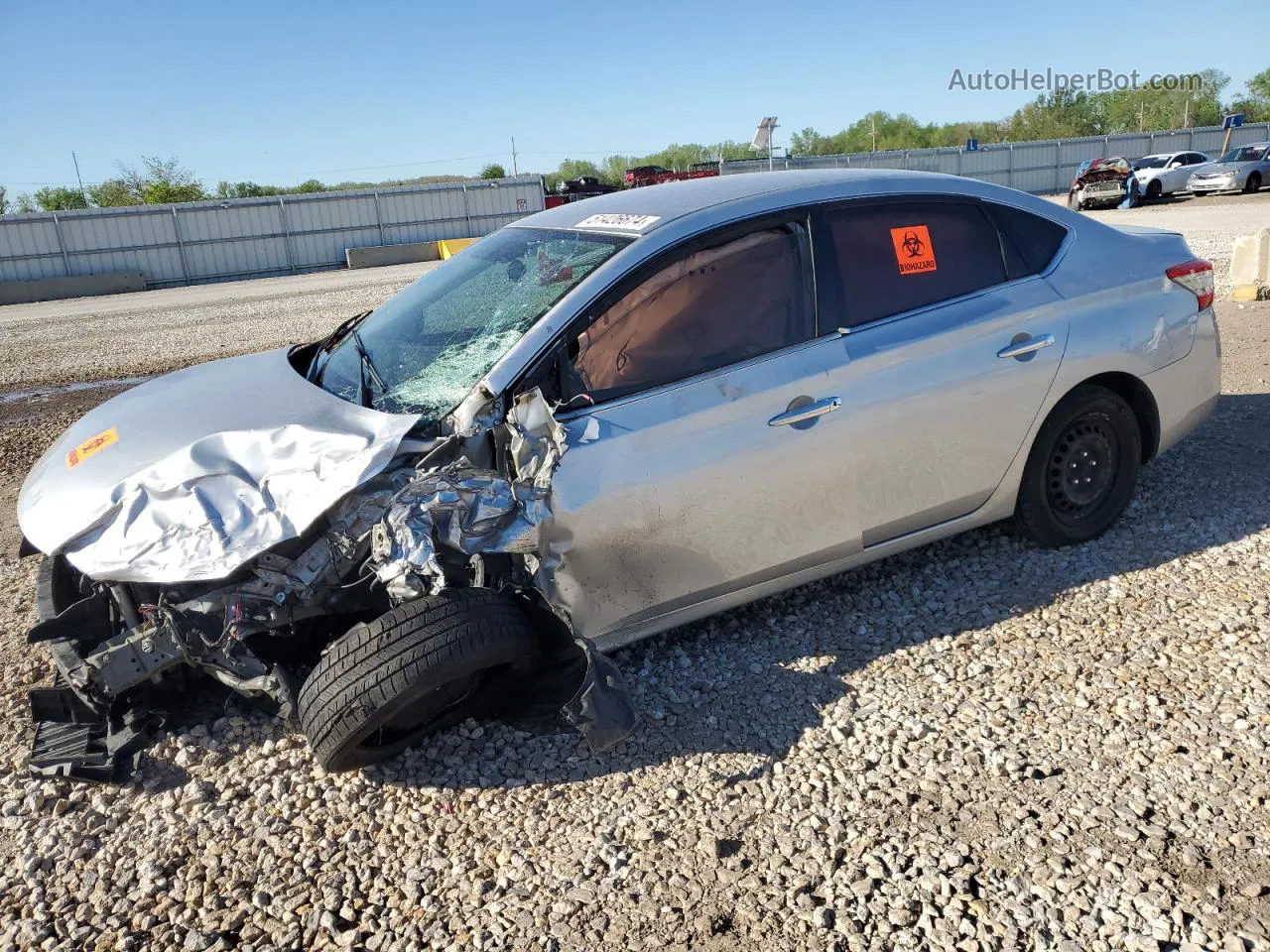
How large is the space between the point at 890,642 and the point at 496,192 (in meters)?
33.3

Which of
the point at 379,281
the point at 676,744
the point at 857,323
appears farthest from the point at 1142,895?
the point at 379,281

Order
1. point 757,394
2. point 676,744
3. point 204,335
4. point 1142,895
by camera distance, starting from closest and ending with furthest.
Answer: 1. point 1142,895
2. point 676,744
3. point 757,394
4. point 204,335

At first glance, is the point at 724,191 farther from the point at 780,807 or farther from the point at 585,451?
the point at 780,807

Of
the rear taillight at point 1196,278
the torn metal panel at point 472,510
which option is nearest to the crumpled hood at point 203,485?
the torn metal panel at point 472,510

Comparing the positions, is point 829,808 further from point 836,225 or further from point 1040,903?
point 836,225

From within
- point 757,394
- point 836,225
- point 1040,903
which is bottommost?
point 1040,903

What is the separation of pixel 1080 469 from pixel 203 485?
360 centimetres

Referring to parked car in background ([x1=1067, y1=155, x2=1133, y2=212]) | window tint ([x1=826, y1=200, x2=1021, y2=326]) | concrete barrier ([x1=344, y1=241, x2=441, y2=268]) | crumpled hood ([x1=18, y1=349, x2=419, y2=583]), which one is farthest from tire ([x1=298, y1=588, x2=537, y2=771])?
concrete barrier ([x1=344, y1=241, x2=441, y2=268])

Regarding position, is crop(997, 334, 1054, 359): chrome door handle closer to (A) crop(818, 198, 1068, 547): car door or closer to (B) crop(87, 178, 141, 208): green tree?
(A) crop(818, 198, 1068, 547): car door

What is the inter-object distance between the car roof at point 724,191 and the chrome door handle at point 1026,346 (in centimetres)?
71

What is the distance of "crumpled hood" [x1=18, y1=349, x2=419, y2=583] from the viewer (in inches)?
116

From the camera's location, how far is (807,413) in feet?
11.4

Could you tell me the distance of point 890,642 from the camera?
12.3 ft

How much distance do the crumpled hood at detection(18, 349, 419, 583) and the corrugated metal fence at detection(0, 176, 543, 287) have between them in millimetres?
30277
